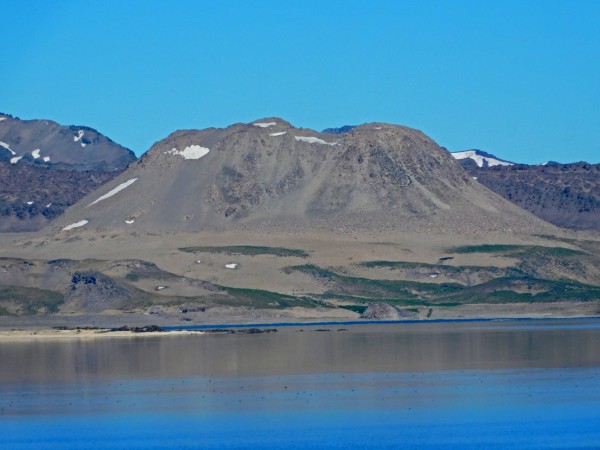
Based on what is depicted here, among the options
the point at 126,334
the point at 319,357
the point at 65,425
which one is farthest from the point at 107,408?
the point at 126,334

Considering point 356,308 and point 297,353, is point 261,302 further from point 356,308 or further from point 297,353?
point 297,353

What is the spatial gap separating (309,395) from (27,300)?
112 m

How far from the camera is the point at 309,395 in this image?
233 feet

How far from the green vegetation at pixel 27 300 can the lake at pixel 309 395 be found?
5920cm

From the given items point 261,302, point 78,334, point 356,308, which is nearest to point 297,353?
point 78,334

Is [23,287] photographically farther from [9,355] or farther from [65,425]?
[65,425]

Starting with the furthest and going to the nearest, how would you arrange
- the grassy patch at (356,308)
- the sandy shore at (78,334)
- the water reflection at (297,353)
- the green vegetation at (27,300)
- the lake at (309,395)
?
1. the grassy patch at (356,308)
2. the green vegetation at (27,300)
3. the sandy shore at (78,334)
4. the water reflection at (297,353)
5. the lake at (309,395)

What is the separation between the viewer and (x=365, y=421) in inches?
2382

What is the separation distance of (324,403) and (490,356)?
101 ft

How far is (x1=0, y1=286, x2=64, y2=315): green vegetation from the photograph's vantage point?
571 feet

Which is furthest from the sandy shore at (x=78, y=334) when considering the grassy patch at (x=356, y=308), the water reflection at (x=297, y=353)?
the grassy patch at (x=356, y=308)

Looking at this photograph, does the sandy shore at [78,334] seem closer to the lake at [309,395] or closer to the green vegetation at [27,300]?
the green vegetation at [27,300]

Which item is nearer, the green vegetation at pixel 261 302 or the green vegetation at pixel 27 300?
the green vegetation at pixel 27 300

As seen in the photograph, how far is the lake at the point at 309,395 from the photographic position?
56.9m
